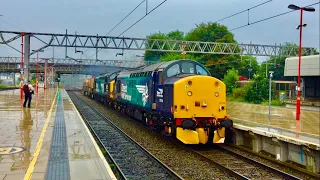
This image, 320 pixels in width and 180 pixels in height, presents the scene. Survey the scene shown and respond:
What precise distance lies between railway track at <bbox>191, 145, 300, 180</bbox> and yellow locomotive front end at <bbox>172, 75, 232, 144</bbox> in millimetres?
522

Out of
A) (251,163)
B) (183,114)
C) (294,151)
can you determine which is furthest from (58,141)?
(294,151)

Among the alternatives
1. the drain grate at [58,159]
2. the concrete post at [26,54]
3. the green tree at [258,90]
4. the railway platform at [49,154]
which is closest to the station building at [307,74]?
the green tree at [258,90]

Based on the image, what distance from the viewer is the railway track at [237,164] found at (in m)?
10.3

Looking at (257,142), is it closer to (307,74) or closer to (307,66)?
(307,74)

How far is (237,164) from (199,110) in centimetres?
273

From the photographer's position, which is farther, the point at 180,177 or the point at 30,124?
the point at 30,124

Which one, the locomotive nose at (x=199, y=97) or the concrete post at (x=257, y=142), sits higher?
the locomotive nose at (x=199, y=97)

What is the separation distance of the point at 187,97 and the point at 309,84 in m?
26.2

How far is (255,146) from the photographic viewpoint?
13.9m

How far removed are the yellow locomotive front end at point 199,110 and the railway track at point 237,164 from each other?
1.71 ft

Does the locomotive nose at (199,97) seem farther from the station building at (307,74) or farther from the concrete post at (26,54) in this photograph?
the concrete post at (26,54)

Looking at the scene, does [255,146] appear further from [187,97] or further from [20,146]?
[20,146]

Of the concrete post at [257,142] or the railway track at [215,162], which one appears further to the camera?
the concrete post at [257,142]

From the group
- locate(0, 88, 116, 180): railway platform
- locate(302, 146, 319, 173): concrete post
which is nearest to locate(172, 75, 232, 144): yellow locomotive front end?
locate(0, 88, 116, 180): railway platform
